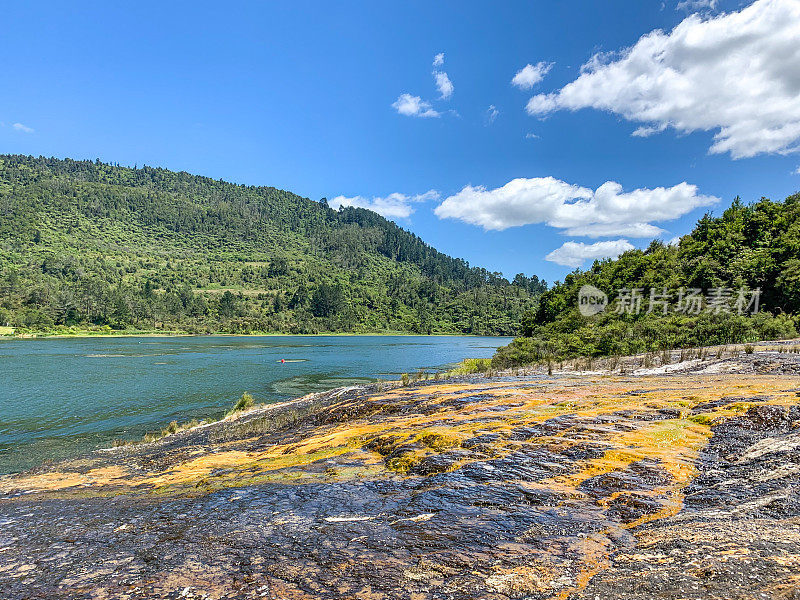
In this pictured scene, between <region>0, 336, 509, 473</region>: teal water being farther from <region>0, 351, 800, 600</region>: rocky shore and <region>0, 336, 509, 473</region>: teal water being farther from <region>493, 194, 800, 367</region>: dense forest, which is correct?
<region>493, 194, 800, 367</region>: dense forest

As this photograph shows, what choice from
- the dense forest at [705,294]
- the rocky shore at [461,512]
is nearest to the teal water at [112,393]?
the rocky shore at [461,512]

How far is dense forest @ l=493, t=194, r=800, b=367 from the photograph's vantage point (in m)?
32.9

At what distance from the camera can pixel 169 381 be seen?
145 feet

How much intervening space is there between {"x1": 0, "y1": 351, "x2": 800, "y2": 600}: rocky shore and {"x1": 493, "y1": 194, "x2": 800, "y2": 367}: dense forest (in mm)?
23465

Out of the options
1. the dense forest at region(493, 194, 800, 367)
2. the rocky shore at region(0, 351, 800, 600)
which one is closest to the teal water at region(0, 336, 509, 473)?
the rocky shore at region(0, 351, 800, 600)

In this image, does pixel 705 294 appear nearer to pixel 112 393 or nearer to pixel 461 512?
pixel 461 512

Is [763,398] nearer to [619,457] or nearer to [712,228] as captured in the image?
[619,457]

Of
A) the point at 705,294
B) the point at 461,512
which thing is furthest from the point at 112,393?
the point at 705,294

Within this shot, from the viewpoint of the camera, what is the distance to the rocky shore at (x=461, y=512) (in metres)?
4.47

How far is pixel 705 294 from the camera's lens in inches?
1658

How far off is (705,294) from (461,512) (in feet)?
152

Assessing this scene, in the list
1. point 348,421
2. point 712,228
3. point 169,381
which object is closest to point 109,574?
point 348,421

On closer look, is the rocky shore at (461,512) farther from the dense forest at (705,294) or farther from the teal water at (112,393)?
the dense forest at (705,294)

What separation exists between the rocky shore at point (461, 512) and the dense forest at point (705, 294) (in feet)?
77.0
